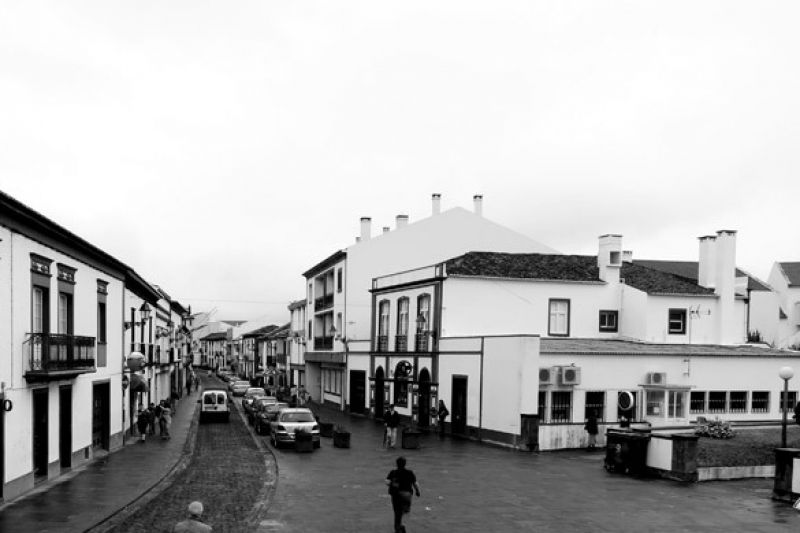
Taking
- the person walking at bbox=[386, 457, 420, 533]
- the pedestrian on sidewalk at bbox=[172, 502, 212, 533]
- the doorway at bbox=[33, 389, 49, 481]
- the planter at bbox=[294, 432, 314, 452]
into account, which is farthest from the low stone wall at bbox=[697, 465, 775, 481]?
the doorway at bbox=[33, 389, 49, 481]

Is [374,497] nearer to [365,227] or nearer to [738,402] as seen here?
[738,402]

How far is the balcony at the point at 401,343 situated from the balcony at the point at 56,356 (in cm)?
2215

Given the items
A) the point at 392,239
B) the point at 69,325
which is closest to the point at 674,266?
the point at 392,239

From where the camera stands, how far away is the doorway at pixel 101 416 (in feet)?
94.9

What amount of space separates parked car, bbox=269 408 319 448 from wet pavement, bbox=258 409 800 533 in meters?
3.26

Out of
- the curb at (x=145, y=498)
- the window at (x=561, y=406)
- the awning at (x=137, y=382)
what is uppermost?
the awning at (x=137, y=382)

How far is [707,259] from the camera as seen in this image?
4356 cm

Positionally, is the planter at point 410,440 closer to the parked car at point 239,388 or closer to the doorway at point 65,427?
the doorway at point 65,427

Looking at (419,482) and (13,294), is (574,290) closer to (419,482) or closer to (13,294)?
(419,482)

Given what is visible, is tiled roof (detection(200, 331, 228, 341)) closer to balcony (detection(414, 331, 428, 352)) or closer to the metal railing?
balcony (detection(414, 331, 428, 352))

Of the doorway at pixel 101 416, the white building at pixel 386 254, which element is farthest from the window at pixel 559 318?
the doorway at pixel 101 416

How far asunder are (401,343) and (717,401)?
17.3 metres

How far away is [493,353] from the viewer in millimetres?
34688

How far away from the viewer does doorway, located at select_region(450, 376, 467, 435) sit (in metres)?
37.4
